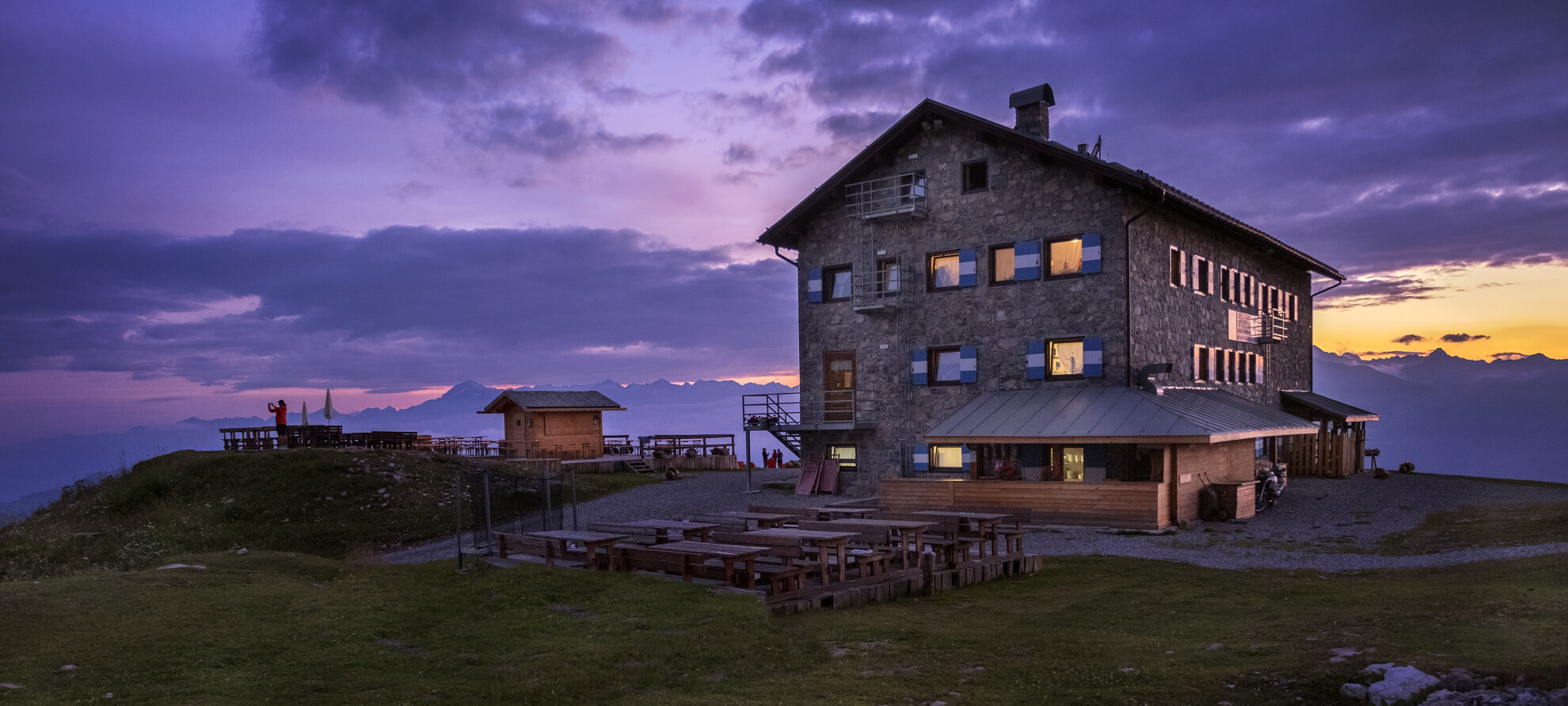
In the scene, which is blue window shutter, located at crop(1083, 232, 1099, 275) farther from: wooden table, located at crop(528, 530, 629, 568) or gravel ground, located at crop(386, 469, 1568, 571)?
wooden table, located at crop(528, 530, 629, 568)

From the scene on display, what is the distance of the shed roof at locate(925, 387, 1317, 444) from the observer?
69.0 ft

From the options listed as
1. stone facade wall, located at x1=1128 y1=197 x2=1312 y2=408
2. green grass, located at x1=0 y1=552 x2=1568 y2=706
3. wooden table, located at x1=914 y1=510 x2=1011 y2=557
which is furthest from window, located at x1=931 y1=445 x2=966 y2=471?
green grass, located at x1=0 y1=552 x2=1568 y2=706

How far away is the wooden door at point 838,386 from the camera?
2967 centimetres

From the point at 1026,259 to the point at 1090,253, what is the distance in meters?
1.84

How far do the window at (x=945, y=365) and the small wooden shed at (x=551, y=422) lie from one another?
20.3 meters

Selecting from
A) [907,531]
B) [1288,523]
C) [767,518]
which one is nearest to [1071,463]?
[1288,523]

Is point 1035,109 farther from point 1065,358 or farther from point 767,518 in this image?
point 767,518

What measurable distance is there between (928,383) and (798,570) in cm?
1714

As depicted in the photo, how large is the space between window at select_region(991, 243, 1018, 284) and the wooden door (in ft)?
17.4

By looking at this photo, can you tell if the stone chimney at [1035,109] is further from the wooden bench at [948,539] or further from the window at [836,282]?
the wooden bench at [948,539]

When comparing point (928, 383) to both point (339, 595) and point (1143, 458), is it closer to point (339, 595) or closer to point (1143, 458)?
point (1143, 458)

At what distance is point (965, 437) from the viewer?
911 inches

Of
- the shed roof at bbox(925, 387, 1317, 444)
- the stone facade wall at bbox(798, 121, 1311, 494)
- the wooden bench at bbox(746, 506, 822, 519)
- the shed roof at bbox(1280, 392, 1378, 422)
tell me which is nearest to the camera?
the wooden bench at bbox(746, 506, 822, 519)

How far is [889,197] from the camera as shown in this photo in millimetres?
28875
